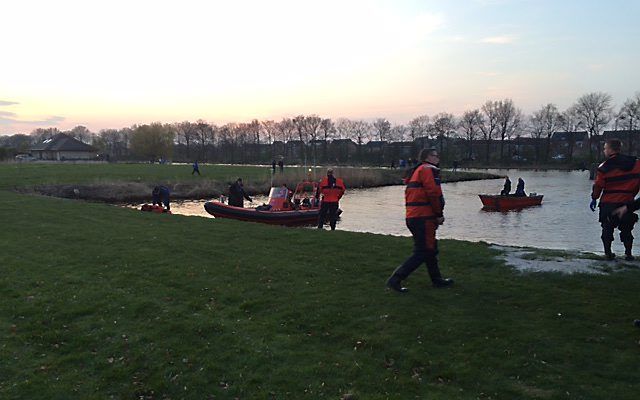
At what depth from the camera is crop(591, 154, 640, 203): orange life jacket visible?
24.7ft

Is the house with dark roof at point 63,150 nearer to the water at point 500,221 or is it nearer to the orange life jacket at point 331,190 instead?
the water at point 500,221

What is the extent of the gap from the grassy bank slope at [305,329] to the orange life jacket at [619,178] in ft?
3.94

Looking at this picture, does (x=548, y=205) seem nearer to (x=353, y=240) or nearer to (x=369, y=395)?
(x=353, y=240)

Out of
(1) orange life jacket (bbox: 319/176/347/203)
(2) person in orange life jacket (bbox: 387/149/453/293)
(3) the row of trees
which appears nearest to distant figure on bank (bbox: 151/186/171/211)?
(1) orange life jacket (bbox: 319/176/347/203)

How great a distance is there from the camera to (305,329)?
5.56m

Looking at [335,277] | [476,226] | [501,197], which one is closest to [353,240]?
[335,277]

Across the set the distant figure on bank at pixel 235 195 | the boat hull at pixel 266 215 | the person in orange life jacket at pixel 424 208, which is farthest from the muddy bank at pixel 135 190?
the person in orange life jacket at pixel 424 208

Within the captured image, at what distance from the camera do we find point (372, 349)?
4957mm

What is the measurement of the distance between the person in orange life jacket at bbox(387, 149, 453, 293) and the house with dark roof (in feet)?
327

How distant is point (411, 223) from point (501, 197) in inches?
953

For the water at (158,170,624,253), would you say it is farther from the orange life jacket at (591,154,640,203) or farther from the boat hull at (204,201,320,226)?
the orange life jacket at (591,154,640,203)

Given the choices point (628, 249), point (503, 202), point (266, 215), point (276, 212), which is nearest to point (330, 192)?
point (266, 215)

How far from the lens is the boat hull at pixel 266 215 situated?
19.5 m

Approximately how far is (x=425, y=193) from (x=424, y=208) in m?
0.20
